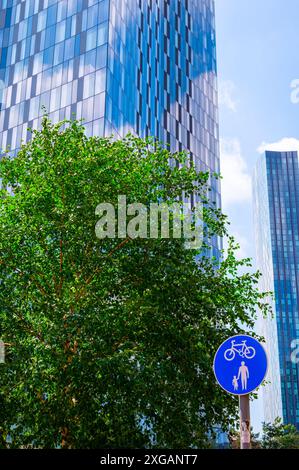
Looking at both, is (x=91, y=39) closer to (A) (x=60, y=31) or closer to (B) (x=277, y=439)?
(A) (x=60, y=31)

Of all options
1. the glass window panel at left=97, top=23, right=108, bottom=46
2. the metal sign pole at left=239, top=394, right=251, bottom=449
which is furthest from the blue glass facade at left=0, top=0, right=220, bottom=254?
the metal sign pole at left=239, top=394, right=251, bottom=449

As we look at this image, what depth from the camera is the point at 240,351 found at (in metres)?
7.15

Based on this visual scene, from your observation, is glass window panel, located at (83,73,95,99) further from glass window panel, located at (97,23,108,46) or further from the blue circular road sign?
the blue circular road sign

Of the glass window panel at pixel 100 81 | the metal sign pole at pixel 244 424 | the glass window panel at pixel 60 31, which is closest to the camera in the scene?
the metal sign pole at pixel 244 424

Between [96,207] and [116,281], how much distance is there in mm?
2281

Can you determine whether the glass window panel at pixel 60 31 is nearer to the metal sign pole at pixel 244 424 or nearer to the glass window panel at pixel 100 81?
the glass window panel at pixel 100 81

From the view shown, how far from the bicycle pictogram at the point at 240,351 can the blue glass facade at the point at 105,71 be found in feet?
159

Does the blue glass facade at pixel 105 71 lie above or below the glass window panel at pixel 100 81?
above

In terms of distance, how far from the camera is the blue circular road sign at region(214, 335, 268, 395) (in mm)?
6992

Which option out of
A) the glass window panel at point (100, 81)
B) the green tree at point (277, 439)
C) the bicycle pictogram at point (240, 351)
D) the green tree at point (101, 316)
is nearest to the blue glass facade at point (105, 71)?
the glass window panel at point (100, 81)

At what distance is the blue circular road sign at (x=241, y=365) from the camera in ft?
22.9

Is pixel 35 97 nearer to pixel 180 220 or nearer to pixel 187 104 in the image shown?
pixel 187 104

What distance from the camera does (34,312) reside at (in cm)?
1645
